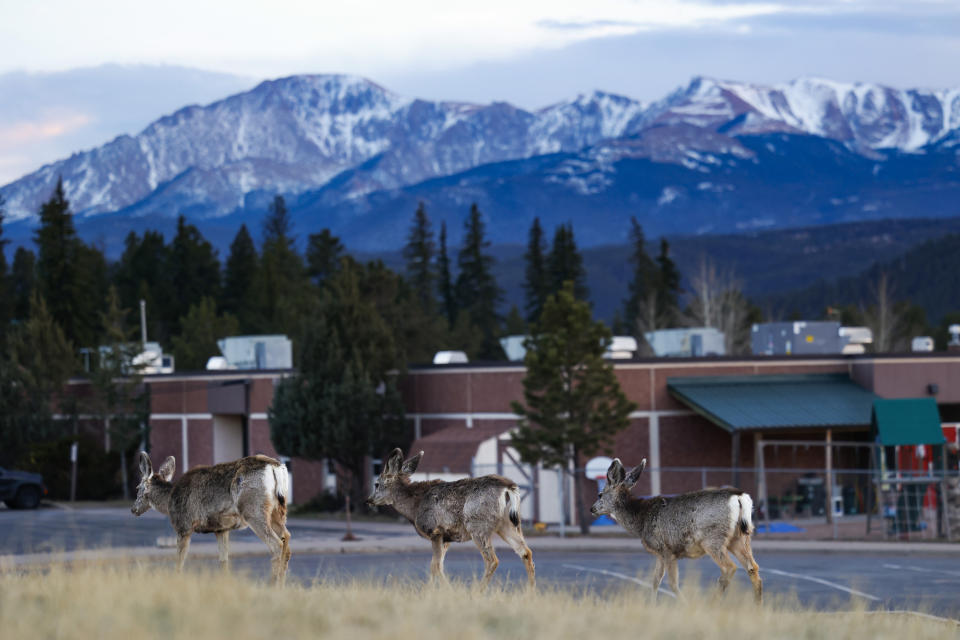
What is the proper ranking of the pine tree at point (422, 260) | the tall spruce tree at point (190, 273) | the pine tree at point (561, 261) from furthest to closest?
the pine tree at point (422, 260), the pine tree at point (561, 261), the tall spruce tree at point (190, 273)

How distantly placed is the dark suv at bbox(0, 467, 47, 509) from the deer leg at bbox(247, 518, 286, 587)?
36.1 m

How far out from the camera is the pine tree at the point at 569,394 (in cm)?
3578

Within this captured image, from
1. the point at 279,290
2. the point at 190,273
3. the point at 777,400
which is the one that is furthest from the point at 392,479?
the point at 190,273

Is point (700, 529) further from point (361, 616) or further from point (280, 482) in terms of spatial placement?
point (361, 616)

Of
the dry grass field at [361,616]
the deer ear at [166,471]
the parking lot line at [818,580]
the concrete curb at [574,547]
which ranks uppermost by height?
the deer ear at [166,471]

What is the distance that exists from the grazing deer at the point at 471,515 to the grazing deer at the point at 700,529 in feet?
3.25

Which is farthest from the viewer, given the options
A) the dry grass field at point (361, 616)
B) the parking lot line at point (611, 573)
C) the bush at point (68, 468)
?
the bush at point (68, 468)

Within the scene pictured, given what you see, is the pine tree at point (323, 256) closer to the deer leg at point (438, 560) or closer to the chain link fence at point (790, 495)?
the chain link fence at point (790, 495)

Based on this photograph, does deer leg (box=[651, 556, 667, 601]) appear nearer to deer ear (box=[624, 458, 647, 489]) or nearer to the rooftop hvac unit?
deer ear (box=[624, 458, 647, 489])

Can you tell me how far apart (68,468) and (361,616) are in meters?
46.4

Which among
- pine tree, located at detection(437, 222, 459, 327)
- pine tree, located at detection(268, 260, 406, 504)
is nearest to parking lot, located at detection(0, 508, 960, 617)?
pine tree, located at detection(268, 260, 406, 504)

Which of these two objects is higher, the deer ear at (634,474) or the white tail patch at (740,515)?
the deer ear at (634,474)

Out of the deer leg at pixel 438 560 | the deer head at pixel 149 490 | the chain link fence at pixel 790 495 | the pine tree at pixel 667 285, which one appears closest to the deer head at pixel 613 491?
the deer leg at pixel 438 560

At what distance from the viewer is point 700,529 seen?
48.7 ft
